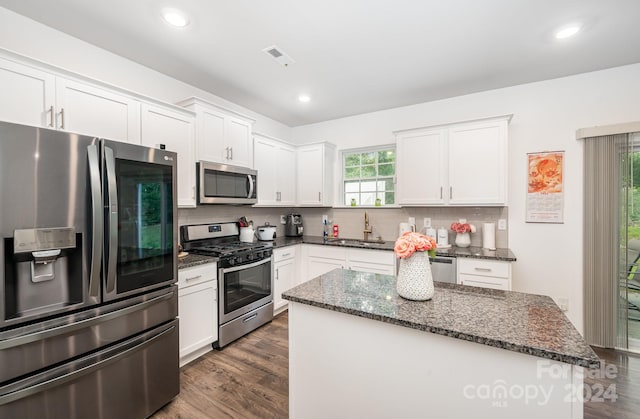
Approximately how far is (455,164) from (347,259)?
1.69m

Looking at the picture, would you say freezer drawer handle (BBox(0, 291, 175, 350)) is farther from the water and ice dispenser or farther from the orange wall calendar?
the orange wall calendar

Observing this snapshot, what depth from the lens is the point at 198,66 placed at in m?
2.58

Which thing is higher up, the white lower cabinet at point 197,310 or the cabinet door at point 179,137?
the cabinet door at point 179,137

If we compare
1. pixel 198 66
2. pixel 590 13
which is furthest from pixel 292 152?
pixel 590 13

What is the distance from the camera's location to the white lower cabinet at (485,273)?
2584mm

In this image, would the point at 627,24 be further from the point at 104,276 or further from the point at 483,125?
the point at 104,276

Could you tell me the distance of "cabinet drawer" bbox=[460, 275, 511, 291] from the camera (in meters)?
2.58

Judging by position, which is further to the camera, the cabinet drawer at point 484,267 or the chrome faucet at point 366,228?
the chrome faucet at point 366,228

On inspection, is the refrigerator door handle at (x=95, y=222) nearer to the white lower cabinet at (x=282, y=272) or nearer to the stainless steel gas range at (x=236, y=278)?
the stainless steel gas range at (x=236, y=278)

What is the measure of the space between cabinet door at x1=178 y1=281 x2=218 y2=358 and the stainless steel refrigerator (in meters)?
0.37

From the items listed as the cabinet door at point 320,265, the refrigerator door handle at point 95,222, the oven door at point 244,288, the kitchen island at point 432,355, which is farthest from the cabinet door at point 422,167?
the refrigerator door handle at point 95,222

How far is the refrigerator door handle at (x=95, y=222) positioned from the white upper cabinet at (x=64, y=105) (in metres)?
0.62

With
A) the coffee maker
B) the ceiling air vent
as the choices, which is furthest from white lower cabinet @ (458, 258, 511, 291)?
the ceiling air vent

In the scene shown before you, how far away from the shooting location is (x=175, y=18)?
1.91 meters
